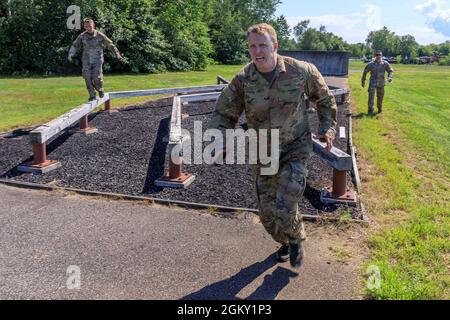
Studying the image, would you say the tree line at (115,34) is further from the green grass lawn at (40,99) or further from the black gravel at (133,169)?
the black gravel at (133,169)

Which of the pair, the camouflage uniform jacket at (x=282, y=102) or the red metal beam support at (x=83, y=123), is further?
the red metal beam support at (x=83, y=123)

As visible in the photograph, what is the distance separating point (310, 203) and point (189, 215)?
159cm

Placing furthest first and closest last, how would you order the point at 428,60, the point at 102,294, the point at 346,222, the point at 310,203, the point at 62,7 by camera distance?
the point at 428,60 → the point at 62,7 → the point at 310,203 → the point at 346,222 → the point at 102,294

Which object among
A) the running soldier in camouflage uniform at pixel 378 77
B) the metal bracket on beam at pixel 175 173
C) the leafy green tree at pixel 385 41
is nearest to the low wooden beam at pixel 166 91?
the running soldier in camouflage uniform at pixel 378 77

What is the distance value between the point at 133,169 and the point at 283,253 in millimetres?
3734

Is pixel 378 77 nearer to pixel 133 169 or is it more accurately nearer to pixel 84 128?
pixel 84 128

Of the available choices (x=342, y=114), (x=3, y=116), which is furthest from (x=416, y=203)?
(x=3, y=116)

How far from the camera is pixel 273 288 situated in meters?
3.82

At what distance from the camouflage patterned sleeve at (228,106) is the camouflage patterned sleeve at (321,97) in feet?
2.06

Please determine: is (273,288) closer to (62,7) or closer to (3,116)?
(3,116)

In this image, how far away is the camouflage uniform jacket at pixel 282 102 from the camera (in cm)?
390

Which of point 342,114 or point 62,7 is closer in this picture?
point 342,114

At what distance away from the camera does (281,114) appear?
393 cm

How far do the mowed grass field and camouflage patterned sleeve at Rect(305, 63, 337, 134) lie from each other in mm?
1372
